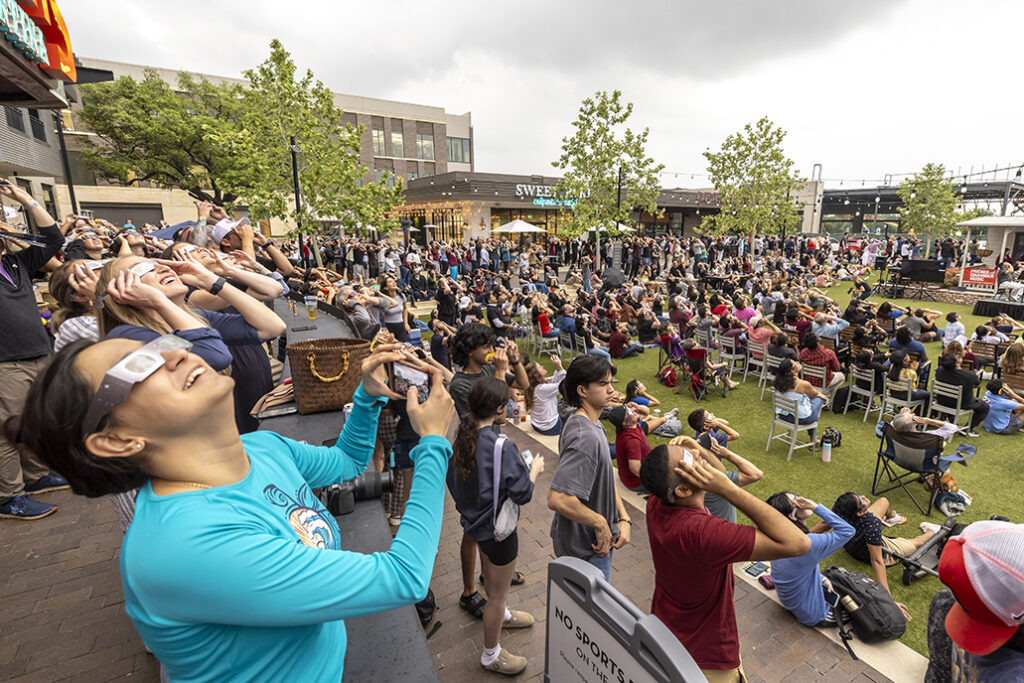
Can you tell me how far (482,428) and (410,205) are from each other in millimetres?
40049

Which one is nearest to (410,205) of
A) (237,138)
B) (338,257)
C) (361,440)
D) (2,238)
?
(338,257)

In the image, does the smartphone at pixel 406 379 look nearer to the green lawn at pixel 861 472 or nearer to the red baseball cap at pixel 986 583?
the red baseball cap at pixel 986 583

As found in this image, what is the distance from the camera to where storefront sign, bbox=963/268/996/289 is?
18692mm

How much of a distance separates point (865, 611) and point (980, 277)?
74.9 ft

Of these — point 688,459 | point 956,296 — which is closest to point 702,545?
point 688,459

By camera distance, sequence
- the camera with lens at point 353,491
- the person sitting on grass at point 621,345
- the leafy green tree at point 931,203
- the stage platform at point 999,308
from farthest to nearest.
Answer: the leafy green tree at point 931,203, the stage platform at point 999,308, the person sitting on grass at point 621,345, the camera with lens at point 353,491

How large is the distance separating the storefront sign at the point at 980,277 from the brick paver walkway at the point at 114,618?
22.6m

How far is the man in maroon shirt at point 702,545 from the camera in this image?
209 cm

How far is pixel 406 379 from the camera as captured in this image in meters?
1.71

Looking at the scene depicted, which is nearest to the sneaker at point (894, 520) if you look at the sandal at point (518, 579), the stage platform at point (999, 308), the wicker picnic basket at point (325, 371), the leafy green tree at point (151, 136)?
the sandal at point (518, 579)

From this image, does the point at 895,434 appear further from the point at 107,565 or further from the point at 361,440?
the point at 107,565

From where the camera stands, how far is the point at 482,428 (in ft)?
10.3

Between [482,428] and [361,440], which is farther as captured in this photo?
[482,428]

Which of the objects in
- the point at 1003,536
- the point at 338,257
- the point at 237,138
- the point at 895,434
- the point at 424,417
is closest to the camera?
the point at 424,417
